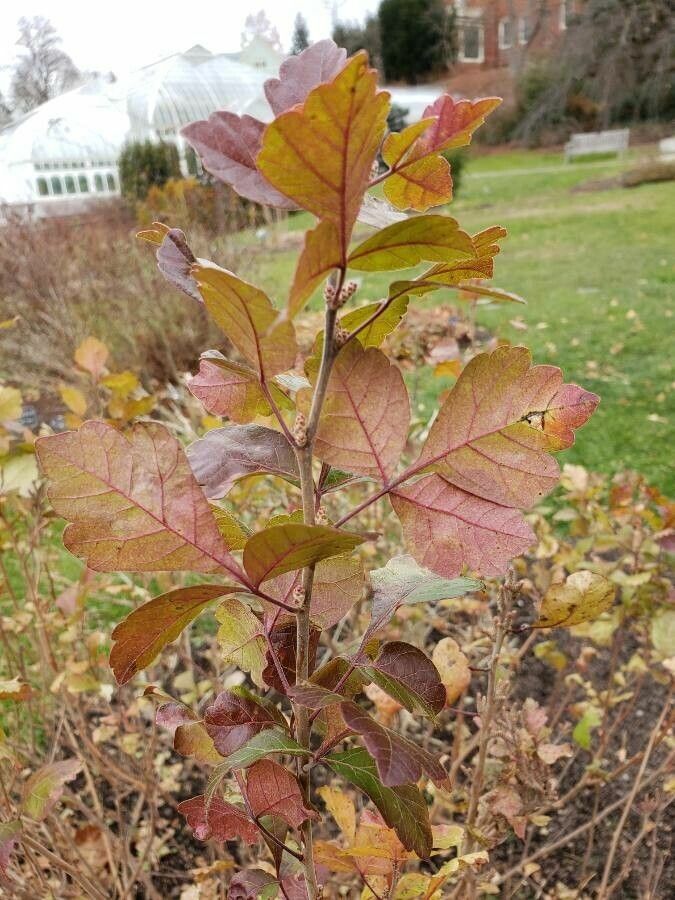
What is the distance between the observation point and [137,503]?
0.39 metres

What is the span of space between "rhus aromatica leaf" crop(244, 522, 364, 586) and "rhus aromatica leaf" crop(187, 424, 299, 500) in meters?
0.06

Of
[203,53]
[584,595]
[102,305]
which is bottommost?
[102,305]

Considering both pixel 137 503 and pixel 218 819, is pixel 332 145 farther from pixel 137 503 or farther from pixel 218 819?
pixel 218 819

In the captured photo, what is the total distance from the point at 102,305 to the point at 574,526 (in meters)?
4.85

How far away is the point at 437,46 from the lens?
81.3ft

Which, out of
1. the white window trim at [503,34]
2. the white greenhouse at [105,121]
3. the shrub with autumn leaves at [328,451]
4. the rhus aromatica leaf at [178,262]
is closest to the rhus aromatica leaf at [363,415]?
the shrub with autumn leaves at [328,451]

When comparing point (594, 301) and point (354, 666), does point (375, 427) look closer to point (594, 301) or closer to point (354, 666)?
point (354, 666)

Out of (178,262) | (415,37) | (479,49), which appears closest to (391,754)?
(178,262)

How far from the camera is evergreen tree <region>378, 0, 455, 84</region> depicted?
24.1 meters

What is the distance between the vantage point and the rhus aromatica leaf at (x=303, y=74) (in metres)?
0.41

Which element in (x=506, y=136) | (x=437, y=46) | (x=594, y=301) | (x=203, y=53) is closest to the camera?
(x=594, y=301)

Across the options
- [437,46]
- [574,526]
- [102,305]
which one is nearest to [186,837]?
[574,526]

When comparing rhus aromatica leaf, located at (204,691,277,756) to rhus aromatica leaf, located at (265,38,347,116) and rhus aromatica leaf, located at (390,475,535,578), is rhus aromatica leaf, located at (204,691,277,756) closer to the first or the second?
rhus aromatica leaf, located at (390,475,535,578)

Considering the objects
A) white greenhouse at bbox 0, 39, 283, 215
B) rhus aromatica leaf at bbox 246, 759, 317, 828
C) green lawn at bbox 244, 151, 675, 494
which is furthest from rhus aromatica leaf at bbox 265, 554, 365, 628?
white greenhouse at bbox 0, 39, 283, 215
